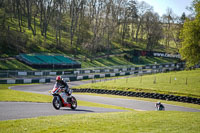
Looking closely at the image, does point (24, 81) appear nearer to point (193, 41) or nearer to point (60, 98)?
point (60, 98)

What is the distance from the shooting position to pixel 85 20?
268 ft

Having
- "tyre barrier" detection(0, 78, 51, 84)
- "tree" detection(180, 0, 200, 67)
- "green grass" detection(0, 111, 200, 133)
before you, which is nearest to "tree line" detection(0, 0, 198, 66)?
"tyre barrier" detection(0, 78, 51, 84)

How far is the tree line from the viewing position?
70.4 meters

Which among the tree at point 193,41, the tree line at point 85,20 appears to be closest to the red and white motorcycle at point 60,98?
the tree at point 193,41

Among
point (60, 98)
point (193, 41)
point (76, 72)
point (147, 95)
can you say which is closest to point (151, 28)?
point (76, 72)

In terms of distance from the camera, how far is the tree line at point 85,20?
7043 cm

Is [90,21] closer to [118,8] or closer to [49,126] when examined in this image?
[118,8]

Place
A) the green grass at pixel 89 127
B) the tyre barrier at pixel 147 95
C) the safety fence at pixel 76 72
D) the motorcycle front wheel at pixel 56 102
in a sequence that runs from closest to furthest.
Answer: the green grass at pixel 89 127 → the motorcycle front wheel at pixel 56 102 → the tyre barrier at pixel 147 95 → the safety fence at pixel 76 72

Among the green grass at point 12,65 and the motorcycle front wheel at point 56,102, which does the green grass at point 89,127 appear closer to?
the motorcycle front wheel at point 56,102

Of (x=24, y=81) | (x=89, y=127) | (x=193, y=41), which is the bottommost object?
(x=24, y=81)

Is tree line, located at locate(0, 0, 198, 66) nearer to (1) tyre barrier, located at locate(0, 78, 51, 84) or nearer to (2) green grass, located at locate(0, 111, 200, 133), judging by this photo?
(1) tyre barrier, located at locate(0, 78, 51, 84)

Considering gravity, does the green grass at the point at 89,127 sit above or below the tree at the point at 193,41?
below

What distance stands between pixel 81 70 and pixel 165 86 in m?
23.0

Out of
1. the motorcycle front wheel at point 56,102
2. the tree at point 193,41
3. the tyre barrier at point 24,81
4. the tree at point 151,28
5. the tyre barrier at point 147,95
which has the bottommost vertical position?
the tyre barrier at point 147,95
